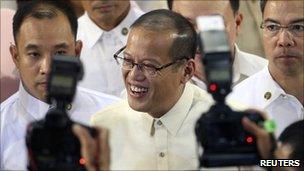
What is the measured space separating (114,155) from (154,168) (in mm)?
94

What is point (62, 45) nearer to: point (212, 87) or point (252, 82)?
point (252, 82)

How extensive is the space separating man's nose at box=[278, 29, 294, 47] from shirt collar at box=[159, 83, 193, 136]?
346 mm

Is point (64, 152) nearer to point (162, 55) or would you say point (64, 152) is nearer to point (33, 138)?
point (33, 138)

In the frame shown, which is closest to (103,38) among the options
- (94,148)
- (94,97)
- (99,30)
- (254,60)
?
(99,30)

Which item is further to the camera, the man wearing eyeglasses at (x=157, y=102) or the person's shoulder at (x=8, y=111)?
the person's shoulder at (x=8, y=111)

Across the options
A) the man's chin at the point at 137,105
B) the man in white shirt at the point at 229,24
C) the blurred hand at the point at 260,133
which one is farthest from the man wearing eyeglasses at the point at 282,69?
the blurred hand at the point at 260,133

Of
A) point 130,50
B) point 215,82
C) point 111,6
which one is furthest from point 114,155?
point 111,6

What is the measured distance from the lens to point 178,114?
173 centimetres

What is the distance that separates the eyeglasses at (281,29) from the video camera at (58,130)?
2.93 feet

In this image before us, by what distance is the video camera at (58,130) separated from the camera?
Answer: 47.7 inches

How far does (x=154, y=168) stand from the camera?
1661 mm

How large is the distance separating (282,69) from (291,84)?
0.05m

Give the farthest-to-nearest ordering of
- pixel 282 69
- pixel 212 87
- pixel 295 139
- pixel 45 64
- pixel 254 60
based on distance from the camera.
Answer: pixel 254 60 < pixel 282 69 < pixel 45 64 < pixel 295 139 < pixel 212 87

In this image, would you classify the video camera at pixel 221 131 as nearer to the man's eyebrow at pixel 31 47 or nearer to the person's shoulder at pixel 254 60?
the man's eyebrow at pixel 31 47
